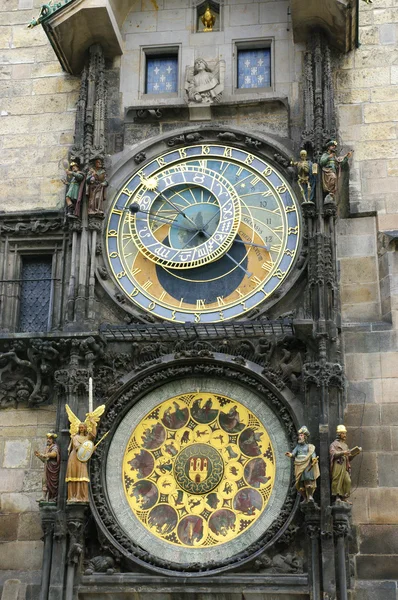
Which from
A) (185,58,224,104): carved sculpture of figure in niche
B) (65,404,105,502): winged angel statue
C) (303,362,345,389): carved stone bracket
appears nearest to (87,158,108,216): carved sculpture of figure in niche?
(185,58,224,104): carved sculpture of figure in niche

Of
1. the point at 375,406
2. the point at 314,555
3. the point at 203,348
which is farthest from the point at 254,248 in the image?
the point at 314,555

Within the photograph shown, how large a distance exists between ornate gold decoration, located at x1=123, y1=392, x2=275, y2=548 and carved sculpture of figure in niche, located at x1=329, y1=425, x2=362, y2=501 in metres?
0.81

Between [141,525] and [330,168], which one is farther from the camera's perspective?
[330,168]

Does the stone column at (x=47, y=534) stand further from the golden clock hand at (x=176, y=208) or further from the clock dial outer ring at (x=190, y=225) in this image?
the golden clock hand at (x=176, y=208)

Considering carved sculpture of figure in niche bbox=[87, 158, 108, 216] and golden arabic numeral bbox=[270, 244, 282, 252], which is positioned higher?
carved sculpture of figure in niche bbox=[87, 158, 108, 216]

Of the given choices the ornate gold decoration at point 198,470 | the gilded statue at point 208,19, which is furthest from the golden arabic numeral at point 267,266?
the gilded statue at point 208,19

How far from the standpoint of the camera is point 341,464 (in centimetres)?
1273

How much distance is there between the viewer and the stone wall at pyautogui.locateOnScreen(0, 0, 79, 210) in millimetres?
15234

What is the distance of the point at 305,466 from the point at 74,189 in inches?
174

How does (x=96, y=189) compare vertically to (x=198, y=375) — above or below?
above

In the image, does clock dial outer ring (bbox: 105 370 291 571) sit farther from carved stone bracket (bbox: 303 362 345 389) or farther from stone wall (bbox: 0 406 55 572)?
stone wall (bbox: 0 406 55 572)

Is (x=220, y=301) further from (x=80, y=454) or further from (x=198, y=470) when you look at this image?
(x=80, y=454)

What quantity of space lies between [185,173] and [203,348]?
2.33m

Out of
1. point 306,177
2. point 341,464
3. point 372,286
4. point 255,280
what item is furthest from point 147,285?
point 341,464
